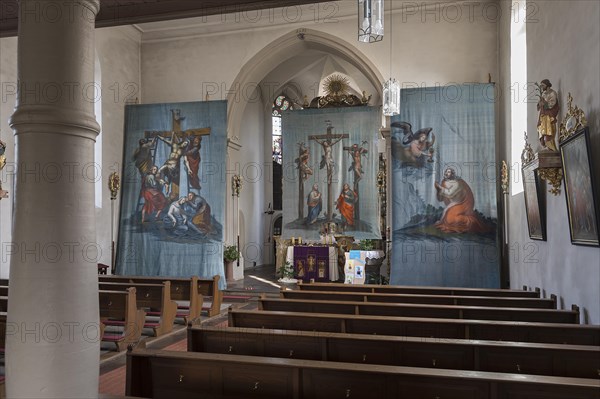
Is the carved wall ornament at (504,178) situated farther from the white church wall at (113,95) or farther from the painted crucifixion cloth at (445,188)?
the white church wall at (113,95)

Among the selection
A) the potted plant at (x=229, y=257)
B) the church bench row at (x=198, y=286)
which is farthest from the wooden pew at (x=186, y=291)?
the potted plant at (x=229, y=257)

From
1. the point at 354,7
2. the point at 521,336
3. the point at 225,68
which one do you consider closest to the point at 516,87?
the point at 354,7

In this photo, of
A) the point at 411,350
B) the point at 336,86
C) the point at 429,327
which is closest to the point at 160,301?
the point at 429,327

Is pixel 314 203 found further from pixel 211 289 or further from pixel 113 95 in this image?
pixel 113 95

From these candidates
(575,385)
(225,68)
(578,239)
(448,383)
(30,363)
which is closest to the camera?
(30,363)

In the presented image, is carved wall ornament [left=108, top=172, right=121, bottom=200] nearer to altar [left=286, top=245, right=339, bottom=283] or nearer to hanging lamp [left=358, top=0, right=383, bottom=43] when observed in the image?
altar [left=286, top=245, right=339, bottom=283]

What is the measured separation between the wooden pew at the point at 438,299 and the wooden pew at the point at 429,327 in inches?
58.2

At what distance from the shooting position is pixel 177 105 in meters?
12.4

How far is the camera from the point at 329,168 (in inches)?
508

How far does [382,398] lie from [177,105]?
10.9 m

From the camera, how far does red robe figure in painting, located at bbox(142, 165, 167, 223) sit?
12.4m

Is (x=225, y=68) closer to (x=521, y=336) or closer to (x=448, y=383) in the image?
(x=521, y=336)

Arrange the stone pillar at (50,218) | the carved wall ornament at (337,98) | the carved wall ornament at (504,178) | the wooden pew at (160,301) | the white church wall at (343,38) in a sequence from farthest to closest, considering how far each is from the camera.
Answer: the carved wall ornament at (337,98) → the white church wall at (343,38) → the carved wall ornament at (504,178) → the wooden pew at (160,301) → the stone pillar at (50,218)

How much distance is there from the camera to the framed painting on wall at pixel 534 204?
6352 millimetres
